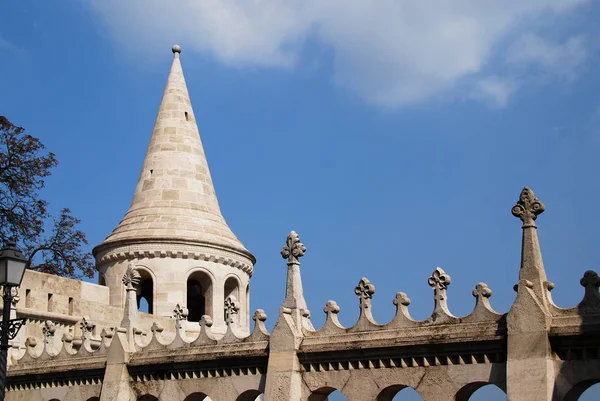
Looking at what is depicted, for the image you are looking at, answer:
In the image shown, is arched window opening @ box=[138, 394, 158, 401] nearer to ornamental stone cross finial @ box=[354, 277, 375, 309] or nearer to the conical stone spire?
ornamental stone cross finial @ box=[354, 277, 375, 309]

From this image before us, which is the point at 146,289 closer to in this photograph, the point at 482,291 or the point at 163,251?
the point at 163,251

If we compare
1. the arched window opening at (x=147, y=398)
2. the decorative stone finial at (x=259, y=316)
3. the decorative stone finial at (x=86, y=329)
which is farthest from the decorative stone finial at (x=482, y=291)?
the decorative stone finial at (x=86, y=329)

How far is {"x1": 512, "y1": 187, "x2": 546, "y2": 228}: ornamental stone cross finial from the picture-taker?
46.1ft

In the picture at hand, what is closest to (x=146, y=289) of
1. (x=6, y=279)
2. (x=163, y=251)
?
(x=163, y=251)

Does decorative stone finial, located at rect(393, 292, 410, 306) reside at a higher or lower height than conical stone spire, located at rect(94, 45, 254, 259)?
lower

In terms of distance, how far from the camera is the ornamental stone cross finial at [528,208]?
14.0m

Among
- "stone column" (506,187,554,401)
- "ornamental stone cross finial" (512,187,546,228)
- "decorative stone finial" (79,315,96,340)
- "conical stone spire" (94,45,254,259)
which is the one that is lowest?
"stone column" (506,187,554,401)

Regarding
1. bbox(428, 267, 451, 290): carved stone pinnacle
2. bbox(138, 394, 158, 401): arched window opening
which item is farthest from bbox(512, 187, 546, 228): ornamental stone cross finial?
bbox(138, 394, 158, 401): arched window opening

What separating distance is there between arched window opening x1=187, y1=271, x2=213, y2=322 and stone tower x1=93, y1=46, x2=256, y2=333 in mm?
29

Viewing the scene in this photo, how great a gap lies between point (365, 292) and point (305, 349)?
1398 mm

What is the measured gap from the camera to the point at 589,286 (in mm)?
13383

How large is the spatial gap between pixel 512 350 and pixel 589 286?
4.42 ft

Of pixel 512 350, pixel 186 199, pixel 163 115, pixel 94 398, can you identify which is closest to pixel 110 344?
pixel 94 398

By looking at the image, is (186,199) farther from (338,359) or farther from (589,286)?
(589,286)
